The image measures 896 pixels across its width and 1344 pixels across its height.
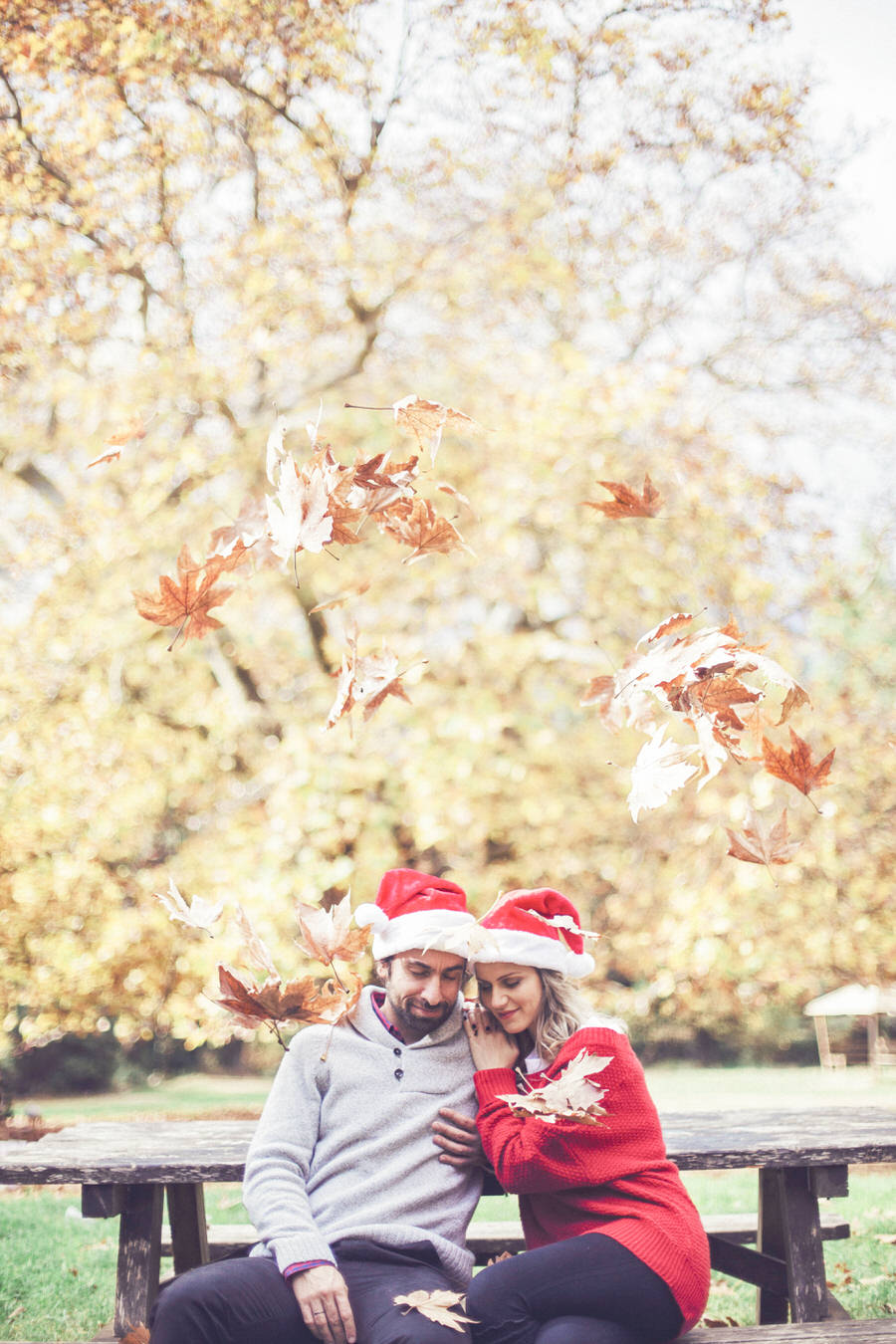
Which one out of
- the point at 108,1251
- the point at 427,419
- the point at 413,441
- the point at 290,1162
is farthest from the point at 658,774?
the point at 413,441

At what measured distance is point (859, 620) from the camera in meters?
8.78

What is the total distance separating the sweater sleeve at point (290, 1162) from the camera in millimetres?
2244

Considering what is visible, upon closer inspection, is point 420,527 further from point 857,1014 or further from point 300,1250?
point 857,1014

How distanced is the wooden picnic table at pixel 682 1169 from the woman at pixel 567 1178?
45 cm

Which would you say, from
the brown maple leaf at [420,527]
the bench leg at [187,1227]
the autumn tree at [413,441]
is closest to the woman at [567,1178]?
the brown maple leaf at [420,527]

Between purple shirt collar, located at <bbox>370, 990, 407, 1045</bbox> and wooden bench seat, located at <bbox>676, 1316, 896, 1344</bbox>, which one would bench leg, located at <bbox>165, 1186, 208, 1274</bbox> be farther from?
wooden bench seat, located at <bbox>676, 1316, 896, 1344</bbox>

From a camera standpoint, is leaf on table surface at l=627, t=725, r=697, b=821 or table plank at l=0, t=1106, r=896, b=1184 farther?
table plank at l=0, t=1106, r=896, b=1184

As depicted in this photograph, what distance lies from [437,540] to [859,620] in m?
6.85

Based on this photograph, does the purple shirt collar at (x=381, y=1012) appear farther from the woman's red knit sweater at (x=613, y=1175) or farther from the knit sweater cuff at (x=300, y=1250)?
the knit sweater cuff at (x=300, y=1250)

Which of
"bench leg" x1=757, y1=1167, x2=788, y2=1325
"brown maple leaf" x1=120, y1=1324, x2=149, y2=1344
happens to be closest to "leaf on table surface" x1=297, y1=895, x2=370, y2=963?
"brown maple leaf" x1=120, y1=1324, x2=149, y2=1344

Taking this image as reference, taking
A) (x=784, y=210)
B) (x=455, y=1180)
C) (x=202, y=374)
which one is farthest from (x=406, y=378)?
(x=455, y=1180)

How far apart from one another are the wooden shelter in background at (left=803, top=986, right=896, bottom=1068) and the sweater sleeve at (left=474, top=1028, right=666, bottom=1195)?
11.8 m

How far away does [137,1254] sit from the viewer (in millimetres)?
2863

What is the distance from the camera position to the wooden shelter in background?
1433 cm
